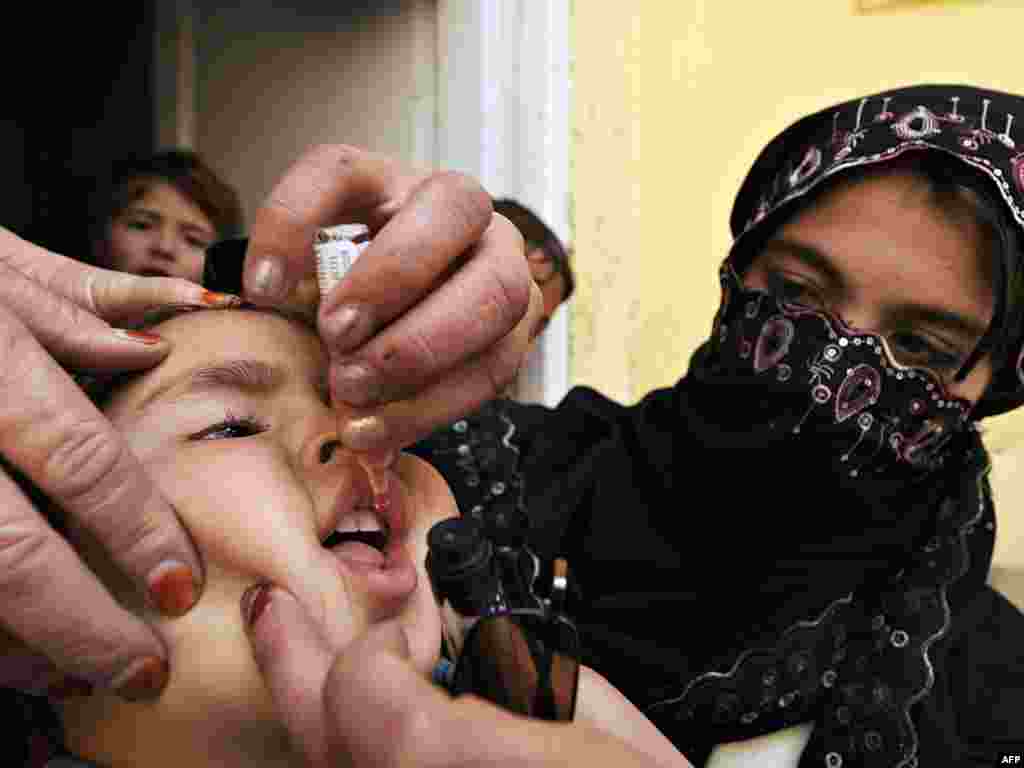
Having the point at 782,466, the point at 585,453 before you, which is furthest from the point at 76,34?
the point at 782,466

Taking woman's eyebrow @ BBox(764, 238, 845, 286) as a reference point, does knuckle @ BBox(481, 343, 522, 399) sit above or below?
below

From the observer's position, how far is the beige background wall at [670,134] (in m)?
2.26

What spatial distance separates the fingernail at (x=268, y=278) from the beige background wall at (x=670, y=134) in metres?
1.62

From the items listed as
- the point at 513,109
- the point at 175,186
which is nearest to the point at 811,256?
the point at 513,109

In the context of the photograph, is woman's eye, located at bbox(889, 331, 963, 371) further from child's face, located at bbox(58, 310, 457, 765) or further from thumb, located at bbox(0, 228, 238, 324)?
thumb, located at bbox(0, 228, 238, 324)

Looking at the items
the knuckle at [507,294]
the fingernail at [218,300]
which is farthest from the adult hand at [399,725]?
the fingernail at [218,300]

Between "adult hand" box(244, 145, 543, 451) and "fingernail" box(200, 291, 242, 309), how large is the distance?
12 centimetres

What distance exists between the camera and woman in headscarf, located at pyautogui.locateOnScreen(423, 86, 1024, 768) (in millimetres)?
1187

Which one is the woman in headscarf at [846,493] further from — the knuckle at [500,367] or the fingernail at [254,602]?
the fingernail at [254,602]

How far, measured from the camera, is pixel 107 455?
2.16ft

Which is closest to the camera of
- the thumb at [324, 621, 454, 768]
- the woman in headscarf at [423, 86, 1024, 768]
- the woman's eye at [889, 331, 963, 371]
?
the thumb at [324, 621, 454, 768]

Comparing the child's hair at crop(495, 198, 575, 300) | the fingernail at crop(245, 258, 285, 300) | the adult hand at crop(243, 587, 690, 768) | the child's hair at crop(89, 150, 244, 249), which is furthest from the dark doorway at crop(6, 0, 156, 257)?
the adult hand at crop(243, 587, 690, 768)

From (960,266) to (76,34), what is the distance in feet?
12.9

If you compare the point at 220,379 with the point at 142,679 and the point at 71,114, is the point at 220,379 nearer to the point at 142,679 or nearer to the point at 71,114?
the point at 142,679
